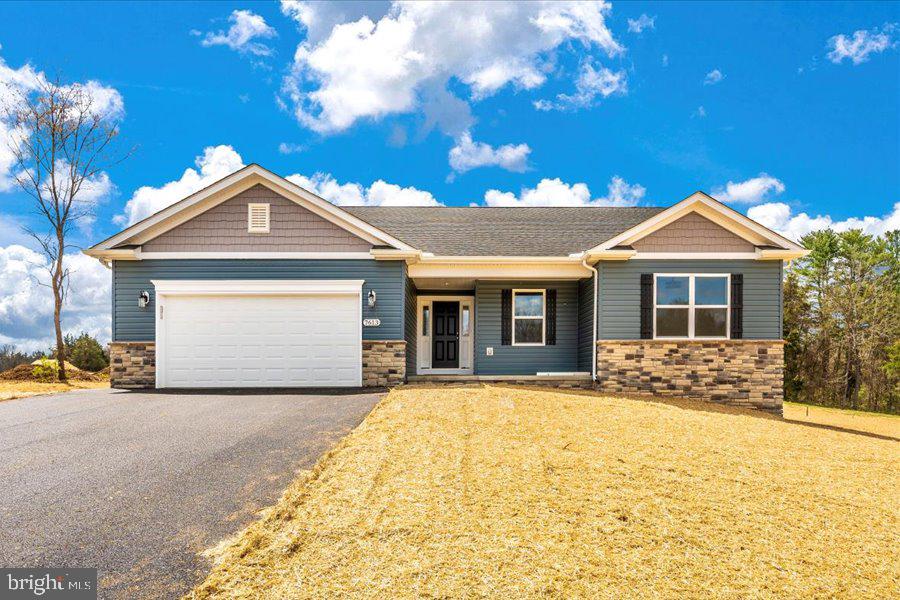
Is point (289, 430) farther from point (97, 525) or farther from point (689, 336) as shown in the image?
point (689, 336)

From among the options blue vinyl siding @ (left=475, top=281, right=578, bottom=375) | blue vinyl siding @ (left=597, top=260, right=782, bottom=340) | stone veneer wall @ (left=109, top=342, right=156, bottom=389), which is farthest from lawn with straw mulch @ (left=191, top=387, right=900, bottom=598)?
stone veneer wall @ (left=109, top=342, right=156, bottom=389)

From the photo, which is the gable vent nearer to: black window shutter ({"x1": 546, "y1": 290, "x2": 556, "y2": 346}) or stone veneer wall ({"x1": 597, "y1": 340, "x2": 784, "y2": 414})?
black window shutter ({"x1": 546, "y1": 290, "x2": 556, "y2": 346})

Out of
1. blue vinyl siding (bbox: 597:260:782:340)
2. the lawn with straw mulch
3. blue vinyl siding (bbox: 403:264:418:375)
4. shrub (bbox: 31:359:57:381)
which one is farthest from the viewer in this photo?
shrub (bbox: 31:359:57:381)

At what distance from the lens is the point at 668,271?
41.3ft

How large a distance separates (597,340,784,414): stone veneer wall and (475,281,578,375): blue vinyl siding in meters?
1.88

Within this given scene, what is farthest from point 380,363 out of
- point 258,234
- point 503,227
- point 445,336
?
point 503,227

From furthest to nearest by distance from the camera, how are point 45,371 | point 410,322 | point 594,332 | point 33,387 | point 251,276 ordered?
point 45,371 → point 33,387 → point 410,322 → point 594,332 → point 251,276

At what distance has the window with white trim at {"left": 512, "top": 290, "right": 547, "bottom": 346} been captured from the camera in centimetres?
1434

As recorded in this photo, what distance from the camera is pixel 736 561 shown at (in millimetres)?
4082

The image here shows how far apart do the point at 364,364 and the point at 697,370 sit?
24.6ft

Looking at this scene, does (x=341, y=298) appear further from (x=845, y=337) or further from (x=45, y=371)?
(x=845, y=337)

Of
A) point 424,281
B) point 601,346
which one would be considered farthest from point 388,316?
point 601,346

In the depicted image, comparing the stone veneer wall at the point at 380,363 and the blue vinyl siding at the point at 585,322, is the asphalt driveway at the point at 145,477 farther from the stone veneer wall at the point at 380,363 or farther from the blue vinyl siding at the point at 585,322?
the blue vinyl siding at the point at 585,322

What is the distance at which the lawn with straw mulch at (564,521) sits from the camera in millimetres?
3680
